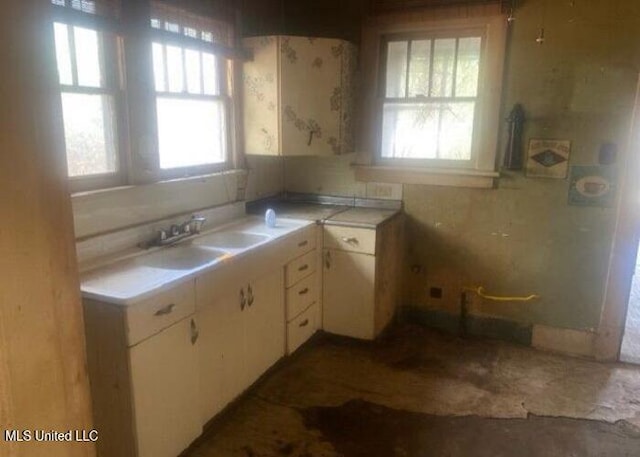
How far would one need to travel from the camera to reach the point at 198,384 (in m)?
2.15

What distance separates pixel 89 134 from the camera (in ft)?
7.35

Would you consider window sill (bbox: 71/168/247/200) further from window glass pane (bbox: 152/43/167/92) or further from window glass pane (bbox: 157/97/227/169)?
window glass pane (bbox: 152/43/167/92)

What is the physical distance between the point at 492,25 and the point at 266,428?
2783mm

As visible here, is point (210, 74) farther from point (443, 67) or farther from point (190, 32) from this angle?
point (443, 67)

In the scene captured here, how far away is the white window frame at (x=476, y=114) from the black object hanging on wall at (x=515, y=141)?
0.29 ft

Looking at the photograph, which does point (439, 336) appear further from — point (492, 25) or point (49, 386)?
point (49, 386)

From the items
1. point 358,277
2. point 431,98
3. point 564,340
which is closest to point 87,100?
point 358,277

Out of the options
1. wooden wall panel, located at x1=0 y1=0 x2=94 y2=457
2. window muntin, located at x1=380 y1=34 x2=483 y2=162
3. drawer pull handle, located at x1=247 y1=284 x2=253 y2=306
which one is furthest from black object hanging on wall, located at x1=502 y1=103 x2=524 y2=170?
wooden wall panel, located at x1=0 y1=0 x2=94 y2=457

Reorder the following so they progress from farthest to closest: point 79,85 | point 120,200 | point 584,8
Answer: point 584,8 → point 120,200 → point 79,85

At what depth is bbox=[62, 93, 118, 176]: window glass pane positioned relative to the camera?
2.13 metres

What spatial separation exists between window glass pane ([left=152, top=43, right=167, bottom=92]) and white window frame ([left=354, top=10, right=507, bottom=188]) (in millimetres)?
1453

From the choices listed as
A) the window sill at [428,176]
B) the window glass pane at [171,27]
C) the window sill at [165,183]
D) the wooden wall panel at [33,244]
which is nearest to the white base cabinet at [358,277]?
the window sill at [428,176]

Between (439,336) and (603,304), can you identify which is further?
(439,336)

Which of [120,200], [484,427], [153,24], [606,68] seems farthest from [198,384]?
[606,68]
